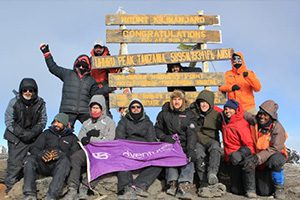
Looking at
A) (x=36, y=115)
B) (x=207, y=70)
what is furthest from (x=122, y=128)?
(x=207, y=70)

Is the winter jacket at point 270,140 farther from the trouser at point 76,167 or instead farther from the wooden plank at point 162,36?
the wooden plank at point 162,36

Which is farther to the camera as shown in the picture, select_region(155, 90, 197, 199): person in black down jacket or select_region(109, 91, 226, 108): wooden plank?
select_region(109, 91, 226, 108): wooden plank

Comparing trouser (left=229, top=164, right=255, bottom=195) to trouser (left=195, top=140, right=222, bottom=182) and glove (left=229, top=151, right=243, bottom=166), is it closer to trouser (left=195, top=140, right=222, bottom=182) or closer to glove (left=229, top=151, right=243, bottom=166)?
glove (left=229, top=151, right=243, bottom=166)

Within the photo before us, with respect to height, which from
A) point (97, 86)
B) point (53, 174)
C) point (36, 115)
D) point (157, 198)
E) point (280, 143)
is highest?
point (97, 86)

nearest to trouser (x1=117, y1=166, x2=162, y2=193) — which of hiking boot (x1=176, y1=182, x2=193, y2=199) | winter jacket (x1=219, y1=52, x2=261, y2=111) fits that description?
hiking boot (x1=176, y1=182, x2=193, y2=199)

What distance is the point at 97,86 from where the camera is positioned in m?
9.73

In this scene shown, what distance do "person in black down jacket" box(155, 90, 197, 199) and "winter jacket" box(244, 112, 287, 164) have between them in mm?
1312

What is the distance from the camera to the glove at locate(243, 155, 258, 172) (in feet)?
23.6

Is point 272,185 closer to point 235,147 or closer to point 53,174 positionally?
point 235,147

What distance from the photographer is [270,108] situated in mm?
7441

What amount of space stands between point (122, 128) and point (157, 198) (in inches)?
69.5

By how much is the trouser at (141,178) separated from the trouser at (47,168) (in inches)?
42.5

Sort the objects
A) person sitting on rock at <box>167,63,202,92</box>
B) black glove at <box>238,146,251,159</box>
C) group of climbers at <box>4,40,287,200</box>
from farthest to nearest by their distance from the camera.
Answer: person sitting on rock at <box>167,63,202,92</box> → black glove at <box>238,146,251,159</box> → group of climbers at <box>4,40,287,200</box>

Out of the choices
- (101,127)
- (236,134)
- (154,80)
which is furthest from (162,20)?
(236,134)
